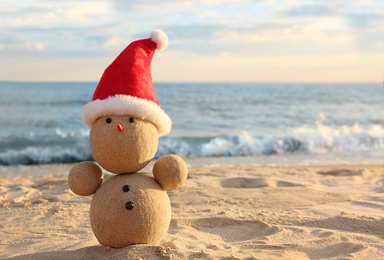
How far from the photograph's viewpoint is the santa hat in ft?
10.3

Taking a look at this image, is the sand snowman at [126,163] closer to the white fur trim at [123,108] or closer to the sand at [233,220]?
the white fur trim at [123,108]

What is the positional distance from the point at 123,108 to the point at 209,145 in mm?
7944

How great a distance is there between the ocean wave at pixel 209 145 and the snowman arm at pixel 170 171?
700 cm

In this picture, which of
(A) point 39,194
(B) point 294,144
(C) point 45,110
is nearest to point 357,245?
(A) point 39,194

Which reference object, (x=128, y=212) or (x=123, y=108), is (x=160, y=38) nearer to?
(x=123, y=108)

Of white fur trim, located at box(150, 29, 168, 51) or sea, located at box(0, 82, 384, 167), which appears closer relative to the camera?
Result: white fur trim, located at box(150, 29, 168, 51)

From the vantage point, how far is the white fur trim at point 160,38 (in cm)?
354

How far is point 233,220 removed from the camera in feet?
14.5

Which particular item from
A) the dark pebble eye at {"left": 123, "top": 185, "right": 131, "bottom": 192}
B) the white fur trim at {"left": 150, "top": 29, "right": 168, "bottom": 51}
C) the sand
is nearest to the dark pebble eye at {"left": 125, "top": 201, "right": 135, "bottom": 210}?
the dark pebble eye at {"left": 123, "top": 185, "right": 131, "bottom": 192}

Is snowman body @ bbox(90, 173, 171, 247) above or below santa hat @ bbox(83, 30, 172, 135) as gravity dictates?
below

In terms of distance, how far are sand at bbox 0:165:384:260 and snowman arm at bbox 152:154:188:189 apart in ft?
1.77

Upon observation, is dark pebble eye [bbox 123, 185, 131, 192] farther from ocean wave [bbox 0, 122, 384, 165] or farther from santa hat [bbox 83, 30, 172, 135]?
ocean wave [bbox 0, 122, 384, 165]

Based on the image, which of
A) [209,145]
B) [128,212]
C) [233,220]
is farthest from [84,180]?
[209,145]

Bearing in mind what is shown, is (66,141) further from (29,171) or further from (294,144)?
(294,144)
